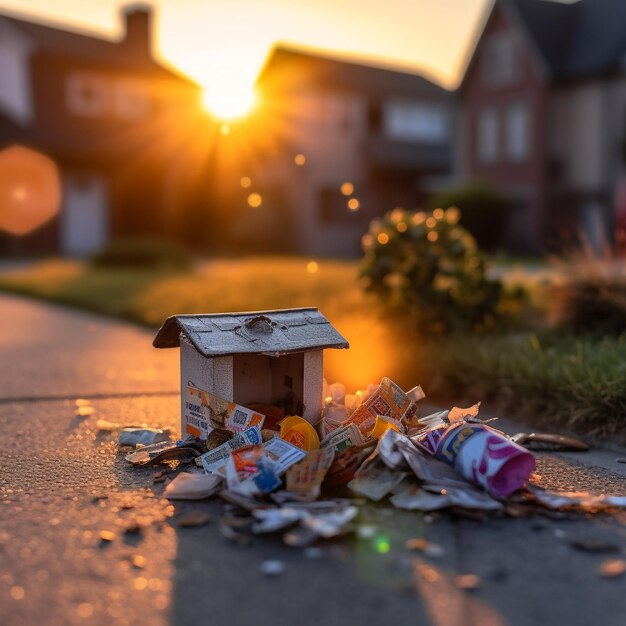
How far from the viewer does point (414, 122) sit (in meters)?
33.3

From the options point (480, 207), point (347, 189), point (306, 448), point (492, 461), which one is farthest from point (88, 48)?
point (492, 461)

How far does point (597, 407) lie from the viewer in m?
4.86

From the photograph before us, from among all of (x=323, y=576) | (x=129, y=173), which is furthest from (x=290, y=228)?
(x=323, y=576)

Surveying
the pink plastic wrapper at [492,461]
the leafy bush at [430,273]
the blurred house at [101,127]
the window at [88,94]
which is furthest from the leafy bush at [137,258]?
the pink plastic wrapper at [492,461]

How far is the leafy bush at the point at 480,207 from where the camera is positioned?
80.2 feet

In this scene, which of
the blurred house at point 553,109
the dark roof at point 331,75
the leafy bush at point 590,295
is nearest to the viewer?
the leafy bush at point 590,295

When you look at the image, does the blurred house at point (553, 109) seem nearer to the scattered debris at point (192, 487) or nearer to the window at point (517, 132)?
the window at point (517, 132)

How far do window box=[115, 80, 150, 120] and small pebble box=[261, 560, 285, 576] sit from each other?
26.5 metres

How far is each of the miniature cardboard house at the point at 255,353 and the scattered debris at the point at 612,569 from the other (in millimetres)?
1737

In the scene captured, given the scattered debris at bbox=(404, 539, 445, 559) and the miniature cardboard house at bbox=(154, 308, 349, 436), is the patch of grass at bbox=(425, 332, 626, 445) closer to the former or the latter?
the miniature cardboard house at bbox=(154, 308, 349, 436)

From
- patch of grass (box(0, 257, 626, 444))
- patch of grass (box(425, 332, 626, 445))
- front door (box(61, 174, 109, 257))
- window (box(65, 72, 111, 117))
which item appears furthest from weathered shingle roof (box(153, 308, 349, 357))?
window (box(65, 72, 111, 117))

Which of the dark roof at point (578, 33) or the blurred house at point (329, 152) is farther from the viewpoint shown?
the blurred house at point (329, 152)

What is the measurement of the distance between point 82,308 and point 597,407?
7.88 meters

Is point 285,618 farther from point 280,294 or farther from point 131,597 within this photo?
point 280,294
